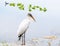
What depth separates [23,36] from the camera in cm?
521

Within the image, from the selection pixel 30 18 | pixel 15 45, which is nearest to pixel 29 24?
pixel 30 18

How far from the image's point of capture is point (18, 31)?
5152 millimetres

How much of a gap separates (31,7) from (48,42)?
0.59m

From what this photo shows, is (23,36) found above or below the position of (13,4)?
below

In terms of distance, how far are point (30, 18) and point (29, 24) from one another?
96 mm

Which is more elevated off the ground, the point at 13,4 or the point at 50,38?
the point at 13,4

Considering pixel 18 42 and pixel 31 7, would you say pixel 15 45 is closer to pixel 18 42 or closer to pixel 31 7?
pixel 18 42

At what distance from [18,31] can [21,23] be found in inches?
6.8

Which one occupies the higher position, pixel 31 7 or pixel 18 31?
pixel 31 7

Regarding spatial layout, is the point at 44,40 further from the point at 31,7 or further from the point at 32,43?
the point at 31,7

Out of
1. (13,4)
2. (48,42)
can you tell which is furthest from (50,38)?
(13,4)

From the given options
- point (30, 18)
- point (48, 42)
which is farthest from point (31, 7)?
point (48, 42)

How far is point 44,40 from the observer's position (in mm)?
5219

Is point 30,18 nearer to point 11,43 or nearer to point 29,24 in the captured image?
point 29,24
